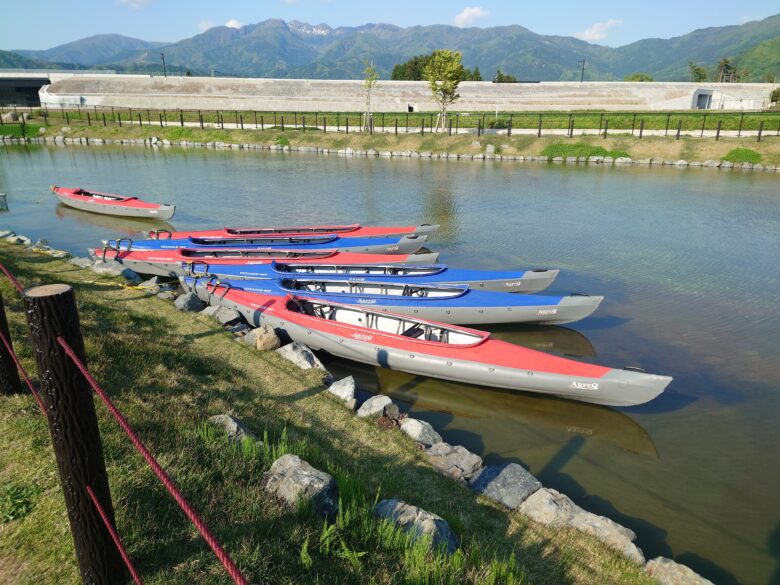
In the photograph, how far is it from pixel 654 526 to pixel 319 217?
23.7 m

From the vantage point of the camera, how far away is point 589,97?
87500 millimetres

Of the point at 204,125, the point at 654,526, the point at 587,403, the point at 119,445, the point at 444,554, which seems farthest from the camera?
the point at 204,125

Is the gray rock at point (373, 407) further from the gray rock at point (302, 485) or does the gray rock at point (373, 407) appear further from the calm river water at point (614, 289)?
the gray rock at point (302, 485)

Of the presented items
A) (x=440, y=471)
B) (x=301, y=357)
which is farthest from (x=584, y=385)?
(x=301, y=357)

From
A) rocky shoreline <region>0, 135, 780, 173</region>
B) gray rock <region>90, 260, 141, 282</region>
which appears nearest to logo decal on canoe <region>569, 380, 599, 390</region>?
gray rock <region>90, 260, 141, 282</region>

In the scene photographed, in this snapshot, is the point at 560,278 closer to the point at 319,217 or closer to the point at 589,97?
the point at 319,217

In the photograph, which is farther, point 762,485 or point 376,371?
point 376,371

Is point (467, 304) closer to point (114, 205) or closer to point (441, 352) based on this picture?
point (441, 352)

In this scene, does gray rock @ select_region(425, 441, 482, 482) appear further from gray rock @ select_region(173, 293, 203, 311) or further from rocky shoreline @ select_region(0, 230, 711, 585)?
gray rock @ select_region(173, 293, 203, 311)

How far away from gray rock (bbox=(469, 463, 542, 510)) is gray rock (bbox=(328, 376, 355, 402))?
129 inches

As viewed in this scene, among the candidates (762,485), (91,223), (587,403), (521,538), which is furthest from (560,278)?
(91,223)

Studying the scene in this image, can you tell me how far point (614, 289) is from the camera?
19.0m

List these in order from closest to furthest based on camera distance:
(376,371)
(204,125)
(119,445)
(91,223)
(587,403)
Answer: (119,445)
(587,403)
(376,371)
(91,223)
(204,125)

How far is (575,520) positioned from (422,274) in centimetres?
1006
